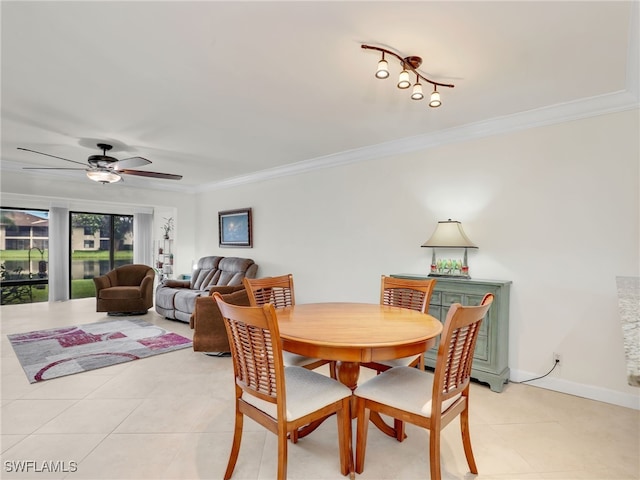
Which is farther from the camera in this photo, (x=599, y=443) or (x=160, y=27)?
(x=599, y=443)

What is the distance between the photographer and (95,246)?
25.4 feet

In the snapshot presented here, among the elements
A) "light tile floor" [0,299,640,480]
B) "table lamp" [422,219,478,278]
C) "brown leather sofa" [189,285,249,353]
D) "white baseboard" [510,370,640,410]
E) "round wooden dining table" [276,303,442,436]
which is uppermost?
"table lamp" [422,219,478,278]

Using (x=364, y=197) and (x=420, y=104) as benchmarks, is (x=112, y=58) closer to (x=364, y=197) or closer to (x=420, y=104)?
(x=420, y=104)

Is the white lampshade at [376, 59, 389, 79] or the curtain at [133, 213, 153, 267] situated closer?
the white lampshade at [376, 59, 389, 79]

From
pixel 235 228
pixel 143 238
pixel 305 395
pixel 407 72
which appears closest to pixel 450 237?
pixel 407 72

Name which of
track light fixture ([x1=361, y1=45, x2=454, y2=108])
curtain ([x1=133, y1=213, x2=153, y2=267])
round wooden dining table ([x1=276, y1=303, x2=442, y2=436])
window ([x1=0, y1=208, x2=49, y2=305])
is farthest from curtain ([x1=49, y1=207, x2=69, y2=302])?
track light fixture ([x1=361, y1=45, x2=454, y2=108])

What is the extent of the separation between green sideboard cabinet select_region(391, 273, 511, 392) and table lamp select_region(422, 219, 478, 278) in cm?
27

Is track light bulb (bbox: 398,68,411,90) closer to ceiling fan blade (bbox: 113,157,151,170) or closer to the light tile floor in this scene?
the light tile floor

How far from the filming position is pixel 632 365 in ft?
2.68

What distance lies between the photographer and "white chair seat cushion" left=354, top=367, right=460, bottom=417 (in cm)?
165

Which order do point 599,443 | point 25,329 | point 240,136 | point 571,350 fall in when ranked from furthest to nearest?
1. point 25,329
2. point 240,136
3. point 571,350
4. point 599,443

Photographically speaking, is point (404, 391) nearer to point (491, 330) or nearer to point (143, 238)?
point (491, 330)

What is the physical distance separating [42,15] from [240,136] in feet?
6.86

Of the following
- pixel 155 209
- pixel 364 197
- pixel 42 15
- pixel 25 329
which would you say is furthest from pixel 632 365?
pixel 155 209
